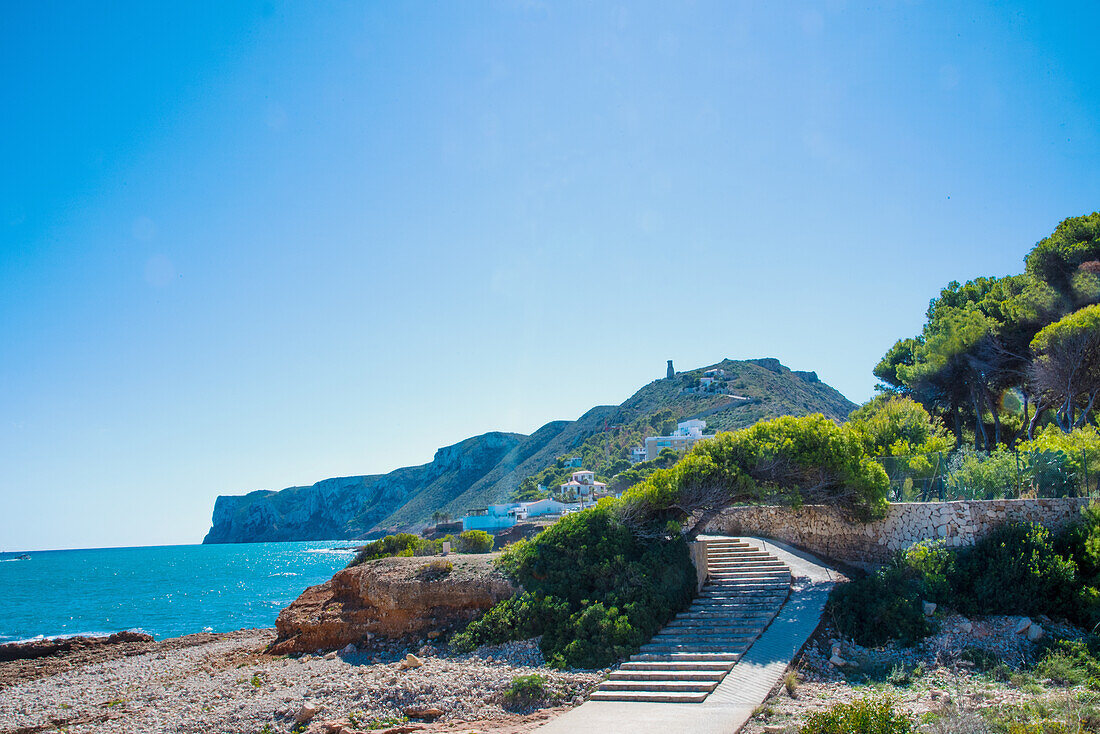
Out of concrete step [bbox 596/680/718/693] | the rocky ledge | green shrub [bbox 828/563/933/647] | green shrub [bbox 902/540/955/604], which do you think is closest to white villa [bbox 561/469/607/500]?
the rocky ledge

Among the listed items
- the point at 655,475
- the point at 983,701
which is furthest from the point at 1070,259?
the point at 983,701

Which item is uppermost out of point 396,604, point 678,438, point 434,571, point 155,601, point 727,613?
point 678,438

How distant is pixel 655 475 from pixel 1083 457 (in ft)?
29.1

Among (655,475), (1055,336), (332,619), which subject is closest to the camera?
(655,475)

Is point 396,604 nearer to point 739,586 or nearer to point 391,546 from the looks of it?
point 391,546

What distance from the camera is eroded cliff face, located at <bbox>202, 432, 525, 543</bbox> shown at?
13488 cm

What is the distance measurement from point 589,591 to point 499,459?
11847cm

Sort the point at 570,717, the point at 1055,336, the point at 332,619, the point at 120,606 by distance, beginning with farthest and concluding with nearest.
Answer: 1. the point at 120,606
2. the point at 1055,336
3. the point at 332,619
4. the point at 570,717

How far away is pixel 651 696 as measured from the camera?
35.8 ft

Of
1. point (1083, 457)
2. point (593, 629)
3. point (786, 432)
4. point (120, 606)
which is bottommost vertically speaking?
point (120, 606)

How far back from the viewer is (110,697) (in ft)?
54.5

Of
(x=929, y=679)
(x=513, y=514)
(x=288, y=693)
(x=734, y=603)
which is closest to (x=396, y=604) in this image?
(x=288, y=693)

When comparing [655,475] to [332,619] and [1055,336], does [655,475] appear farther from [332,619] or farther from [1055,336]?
[1055,336]

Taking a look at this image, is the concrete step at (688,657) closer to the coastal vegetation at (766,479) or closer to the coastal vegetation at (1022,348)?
the coastal vegetation at (766,479)
